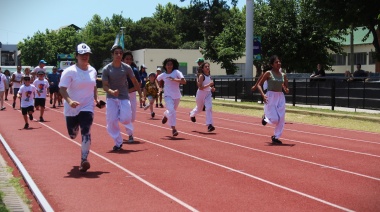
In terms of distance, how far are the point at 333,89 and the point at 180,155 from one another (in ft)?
44.7

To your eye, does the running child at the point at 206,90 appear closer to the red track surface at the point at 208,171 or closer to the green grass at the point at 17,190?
the red track surface at the point at 208,171

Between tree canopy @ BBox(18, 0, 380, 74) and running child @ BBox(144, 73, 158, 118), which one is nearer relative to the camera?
running child @ BBox(144, 73, 158, 118)

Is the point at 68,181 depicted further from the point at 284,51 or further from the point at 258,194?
the point at 284,51

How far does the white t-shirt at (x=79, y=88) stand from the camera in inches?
386

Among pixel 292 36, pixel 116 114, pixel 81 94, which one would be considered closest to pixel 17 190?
pixel 81 94

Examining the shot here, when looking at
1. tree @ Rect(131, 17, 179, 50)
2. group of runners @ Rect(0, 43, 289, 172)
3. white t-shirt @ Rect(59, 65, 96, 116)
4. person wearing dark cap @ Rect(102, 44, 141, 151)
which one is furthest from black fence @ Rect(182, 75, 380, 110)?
tree @ Rect(131, 17, 179, 50)

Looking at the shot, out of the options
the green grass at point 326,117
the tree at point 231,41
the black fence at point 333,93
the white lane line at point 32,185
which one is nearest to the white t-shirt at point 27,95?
the white lane line at point 32,185

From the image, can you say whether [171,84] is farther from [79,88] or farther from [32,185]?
[32,185]

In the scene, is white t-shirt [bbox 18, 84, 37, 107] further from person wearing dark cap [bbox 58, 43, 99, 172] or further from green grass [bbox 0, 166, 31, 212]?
person wearing dark cap [bbox 58, 43, 99, 172]

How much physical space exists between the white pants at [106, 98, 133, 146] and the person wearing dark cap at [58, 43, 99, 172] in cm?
225

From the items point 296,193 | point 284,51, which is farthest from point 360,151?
point 284,51

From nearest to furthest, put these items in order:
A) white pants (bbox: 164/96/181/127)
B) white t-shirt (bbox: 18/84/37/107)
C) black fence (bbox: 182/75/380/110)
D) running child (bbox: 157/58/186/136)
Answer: white pants (bbox: 164/96/181/127) → running child (bbox: 157/58/186/136) → white t-shirt (bbox: 18/84/37/107) → black fence (bbox: 182/75/380/110)

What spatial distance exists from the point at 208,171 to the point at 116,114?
9.98 feet

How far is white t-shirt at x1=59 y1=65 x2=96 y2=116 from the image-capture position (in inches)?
386
